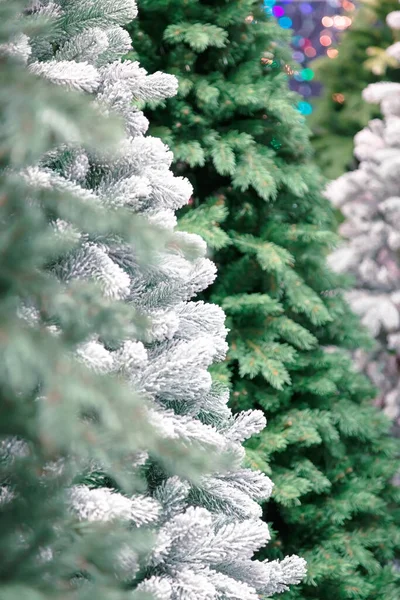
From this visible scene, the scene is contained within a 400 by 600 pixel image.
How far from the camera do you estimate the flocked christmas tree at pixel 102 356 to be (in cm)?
56

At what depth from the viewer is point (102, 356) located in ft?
2.91

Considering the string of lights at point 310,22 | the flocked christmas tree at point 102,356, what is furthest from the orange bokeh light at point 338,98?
the flocked christmas tree at point 102,356

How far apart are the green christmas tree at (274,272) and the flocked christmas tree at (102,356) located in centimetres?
43

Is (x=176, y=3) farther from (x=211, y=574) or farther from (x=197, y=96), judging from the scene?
(x=211, y=574)

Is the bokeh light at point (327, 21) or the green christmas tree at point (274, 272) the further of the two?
the bokeh light at point (327, 21)

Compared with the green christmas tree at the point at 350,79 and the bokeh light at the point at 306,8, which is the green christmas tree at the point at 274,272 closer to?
the green christmas tree at the point at 350,79

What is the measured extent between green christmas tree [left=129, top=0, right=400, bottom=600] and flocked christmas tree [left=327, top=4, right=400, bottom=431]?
2.69 feet

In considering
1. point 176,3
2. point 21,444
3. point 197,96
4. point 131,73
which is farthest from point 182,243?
point 176,3

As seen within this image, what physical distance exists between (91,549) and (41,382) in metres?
0.29

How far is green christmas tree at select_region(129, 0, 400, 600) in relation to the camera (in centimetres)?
157

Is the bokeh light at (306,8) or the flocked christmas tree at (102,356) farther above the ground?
the flocked christmas tree at (102,356)

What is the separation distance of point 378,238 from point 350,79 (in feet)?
3.17

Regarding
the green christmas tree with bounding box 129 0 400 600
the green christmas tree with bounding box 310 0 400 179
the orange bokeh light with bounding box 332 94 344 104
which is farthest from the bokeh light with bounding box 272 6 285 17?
the green christmas tree with bounding box 129 0 400 600

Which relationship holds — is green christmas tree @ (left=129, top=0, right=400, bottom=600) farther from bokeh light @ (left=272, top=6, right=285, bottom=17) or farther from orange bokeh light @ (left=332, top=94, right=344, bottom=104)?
bokeh light @ (left=272, top=6, right=285, bottom=17)
